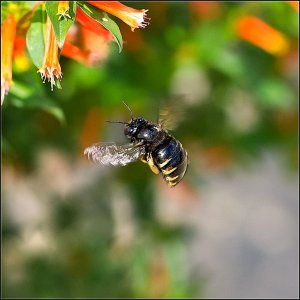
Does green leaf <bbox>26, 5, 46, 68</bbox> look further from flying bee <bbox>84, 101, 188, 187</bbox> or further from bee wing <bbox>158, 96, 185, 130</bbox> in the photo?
bee wing <bbox>158, 96, 185, 130</bbox>

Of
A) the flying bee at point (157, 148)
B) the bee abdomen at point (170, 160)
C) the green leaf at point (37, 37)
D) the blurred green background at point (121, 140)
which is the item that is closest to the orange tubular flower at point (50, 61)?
the green leaf at point (37, 37)

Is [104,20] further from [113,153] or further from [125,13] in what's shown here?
[113,153]

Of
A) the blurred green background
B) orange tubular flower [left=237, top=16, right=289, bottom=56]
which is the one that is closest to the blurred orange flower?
the blurred green background

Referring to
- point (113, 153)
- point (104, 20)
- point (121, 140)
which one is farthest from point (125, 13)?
point (121, 140)

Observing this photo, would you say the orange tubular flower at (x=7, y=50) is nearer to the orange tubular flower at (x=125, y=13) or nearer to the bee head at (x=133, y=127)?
the orange tubular flower at (x=125, y=13)

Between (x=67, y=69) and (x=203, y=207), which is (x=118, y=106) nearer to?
(x=67, y=69)

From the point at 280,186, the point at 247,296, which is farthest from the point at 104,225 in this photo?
the point at 280,186
